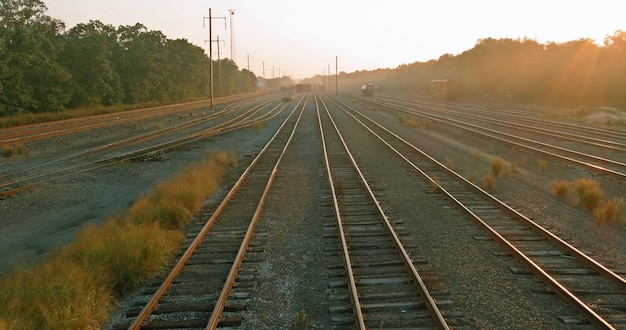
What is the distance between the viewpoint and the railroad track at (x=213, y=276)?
614cm

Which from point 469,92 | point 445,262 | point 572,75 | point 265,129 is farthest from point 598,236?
point 469,92

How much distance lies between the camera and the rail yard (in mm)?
6348

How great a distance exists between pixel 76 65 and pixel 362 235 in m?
42.1

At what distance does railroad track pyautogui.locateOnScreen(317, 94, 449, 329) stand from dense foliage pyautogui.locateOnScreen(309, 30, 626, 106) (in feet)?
166

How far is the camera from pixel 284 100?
241 feet

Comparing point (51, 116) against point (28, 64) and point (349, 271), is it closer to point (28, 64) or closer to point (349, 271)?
point (28, 64)

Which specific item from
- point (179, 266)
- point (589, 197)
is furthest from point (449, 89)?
point (179, 266)

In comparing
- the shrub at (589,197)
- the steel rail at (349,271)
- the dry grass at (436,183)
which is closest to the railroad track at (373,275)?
the steel rail at (349,271)

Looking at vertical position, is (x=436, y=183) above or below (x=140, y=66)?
below

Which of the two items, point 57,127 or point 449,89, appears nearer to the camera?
point 57,127

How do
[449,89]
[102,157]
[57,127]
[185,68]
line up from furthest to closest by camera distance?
[185,68]
[449,89]
[57,127]
[102,157]

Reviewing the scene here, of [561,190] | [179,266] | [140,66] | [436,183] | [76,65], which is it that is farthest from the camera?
[140,66]

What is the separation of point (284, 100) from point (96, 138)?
155ft

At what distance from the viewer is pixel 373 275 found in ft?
24.3
